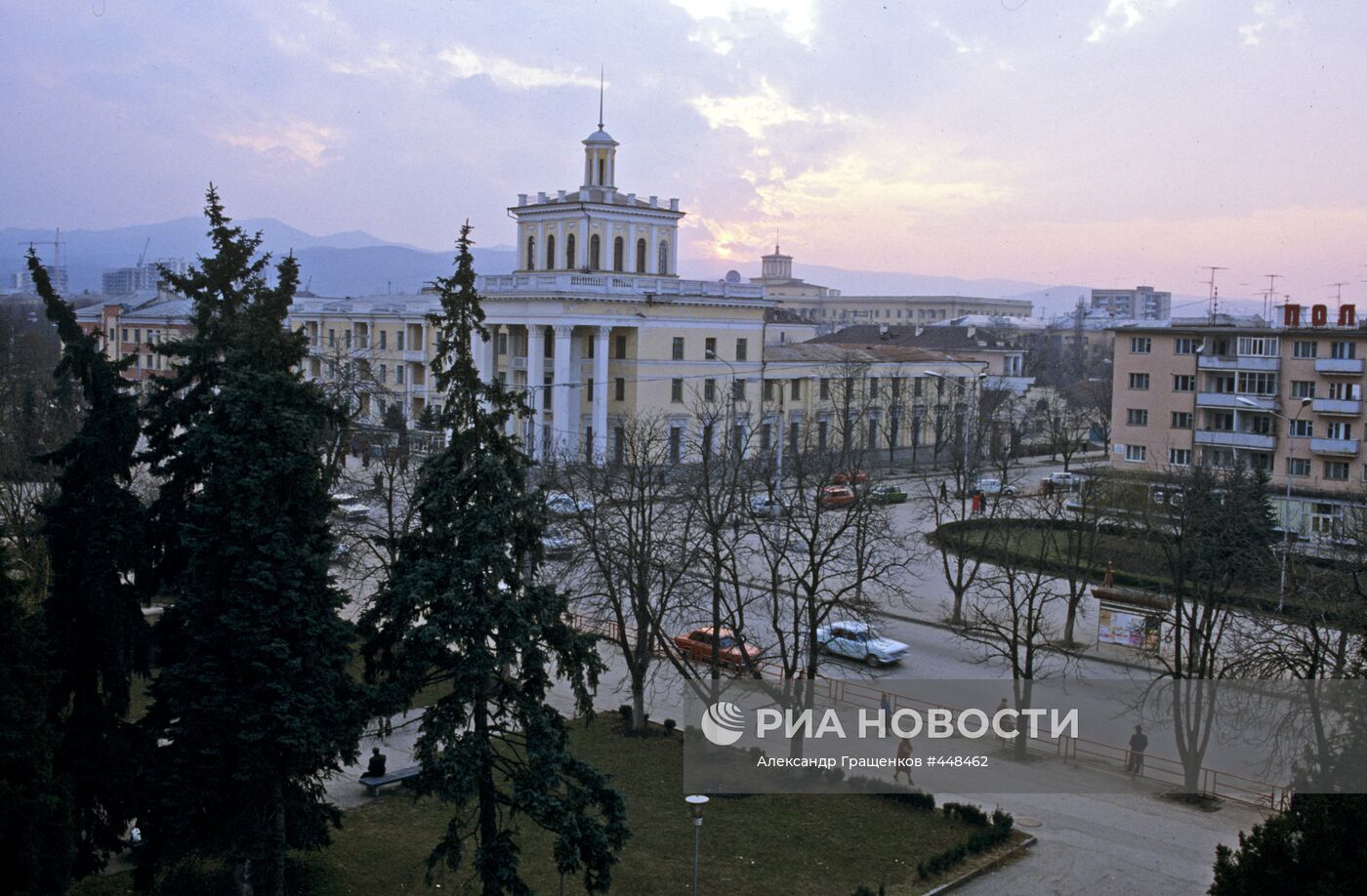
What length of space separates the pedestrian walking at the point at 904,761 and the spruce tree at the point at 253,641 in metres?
8.14

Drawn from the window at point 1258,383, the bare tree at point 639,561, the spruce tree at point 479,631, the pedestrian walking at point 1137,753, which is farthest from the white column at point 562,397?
the spruce tree at point 479,631

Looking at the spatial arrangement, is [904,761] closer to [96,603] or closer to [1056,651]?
[1056,651]

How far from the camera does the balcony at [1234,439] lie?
3675 cm

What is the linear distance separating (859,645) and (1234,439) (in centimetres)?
2262

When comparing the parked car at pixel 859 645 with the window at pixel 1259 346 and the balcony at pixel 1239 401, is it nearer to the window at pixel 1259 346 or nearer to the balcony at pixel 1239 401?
the balcony at pixel 1239 401

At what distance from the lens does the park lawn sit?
12.7m

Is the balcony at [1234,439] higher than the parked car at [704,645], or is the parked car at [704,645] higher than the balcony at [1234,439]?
the balcony at [1234,439]

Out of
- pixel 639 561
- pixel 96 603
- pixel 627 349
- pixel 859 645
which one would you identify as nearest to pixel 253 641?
pixel 96 603

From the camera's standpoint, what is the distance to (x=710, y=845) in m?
13.8

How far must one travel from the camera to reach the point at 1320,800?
8.49m

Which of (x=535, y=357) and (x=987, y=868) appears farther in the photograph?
(x=535, y=357)

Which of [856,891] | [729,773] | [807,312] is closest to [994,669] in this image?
[729,773]

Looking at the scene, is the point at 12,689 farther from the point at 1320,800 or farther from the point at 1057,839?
the point at 1057,839

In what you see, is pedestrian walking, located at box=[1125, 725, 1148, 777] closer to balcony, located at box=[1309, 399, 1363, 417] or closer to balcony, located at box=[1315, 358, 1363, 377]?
balcony, located at box=[1309, 399, 1363, 417]
